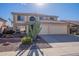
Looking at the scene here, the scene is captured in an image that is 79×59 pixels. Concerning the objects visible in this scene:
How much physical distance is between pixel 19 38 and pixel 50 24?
0.70 m

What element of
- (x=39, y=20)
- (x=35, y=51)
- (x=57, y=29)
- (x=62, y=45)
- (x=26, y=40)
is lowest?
(x=35, y=51)

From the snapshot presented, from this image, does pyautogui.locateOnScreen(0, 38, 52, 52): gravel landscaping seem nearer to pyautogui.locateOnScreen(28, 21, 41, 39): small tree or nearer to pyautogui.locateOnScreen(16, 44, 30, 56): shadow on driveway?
pyautogui.locateOnScreen(16, 44, 30, 56): shadow on driveway

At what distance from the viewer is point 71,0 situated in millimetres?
5961

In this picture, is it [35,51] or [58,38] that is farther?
[58,38]

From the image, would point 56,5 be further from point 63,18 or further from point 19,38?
point 19,38

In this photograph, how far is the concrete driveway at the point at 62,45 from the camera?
607 centimetres

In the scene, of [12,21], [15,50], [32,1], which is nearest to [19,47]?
[15,50]

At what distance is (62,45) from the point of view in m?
6.14

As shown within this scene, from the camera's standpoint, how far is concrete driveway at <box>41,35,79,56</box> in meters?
6.07

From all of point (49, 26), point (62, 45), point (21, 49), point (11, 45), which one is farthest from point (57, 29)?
point (11, 45)

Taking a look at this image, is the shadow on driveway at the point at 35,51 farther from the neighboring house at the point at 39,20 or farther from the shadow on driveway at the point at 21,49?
the neighboring house at the point at 39,20

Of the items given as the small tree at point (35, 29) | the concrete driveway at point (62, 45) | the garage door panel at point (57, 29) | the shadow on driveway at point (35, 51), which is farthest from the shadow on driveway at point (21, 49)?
the garage door panel at point (57, 29)

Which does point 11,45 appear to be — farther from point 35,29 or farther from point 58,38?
point 58,38

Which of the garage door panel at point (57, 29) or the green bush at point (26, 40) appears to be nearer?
the green bush at point (26, 40)
